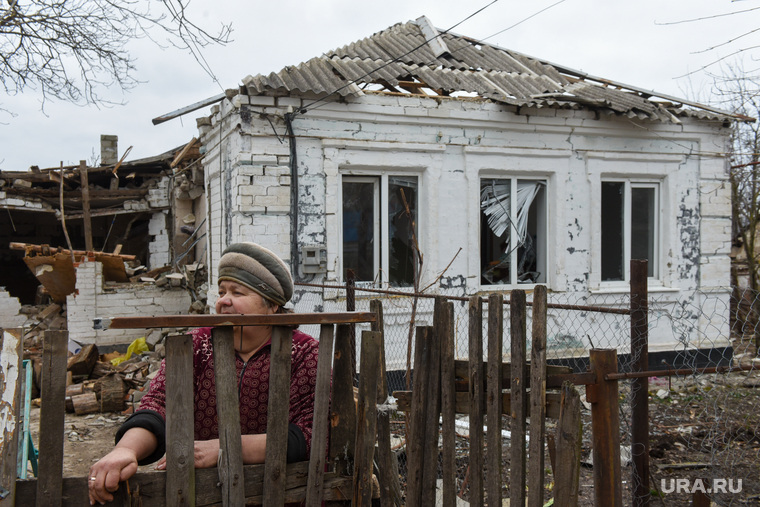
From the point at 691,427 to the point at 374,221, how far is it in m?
4.21

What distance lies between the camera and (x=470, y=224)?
26.0ft

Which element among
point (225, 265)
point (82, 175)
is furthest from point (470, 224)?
point (82, 175)

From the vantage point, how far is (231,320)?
1.88 m

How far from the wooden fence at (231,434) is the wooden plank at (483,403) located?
74 cm

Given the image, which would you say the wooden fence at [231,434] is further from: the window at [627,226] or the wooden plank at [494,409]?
the window at [627,226]

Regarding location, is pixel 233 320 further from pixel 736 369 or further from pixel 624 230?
pixel 624 230

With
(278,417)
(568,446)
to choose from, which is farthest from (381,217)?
(278,417)

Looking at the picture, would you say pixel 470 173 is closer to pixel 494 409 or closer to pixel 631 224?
pixel 631 224

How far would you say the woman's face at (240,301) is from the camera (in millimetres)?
2148

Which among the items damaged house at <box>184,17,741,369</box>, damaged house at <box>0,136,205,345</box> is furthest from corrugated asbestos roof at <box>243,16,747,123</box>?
damaged house at <box>0,136,205,345</box>

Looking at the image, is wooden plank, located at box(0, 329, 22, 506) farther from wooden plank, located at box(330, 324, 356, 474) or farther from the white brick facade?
the white brick facade

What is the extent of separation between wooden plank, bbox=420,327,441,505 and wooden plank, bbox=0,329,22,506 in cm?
163

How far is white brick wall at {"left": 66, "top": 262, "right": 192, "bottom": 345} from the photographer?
9.71 meters

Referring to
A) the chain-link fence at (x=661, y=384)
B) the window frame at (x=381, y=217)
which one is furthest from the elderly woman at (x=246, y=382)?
the window frame at (x=381, y=217)
